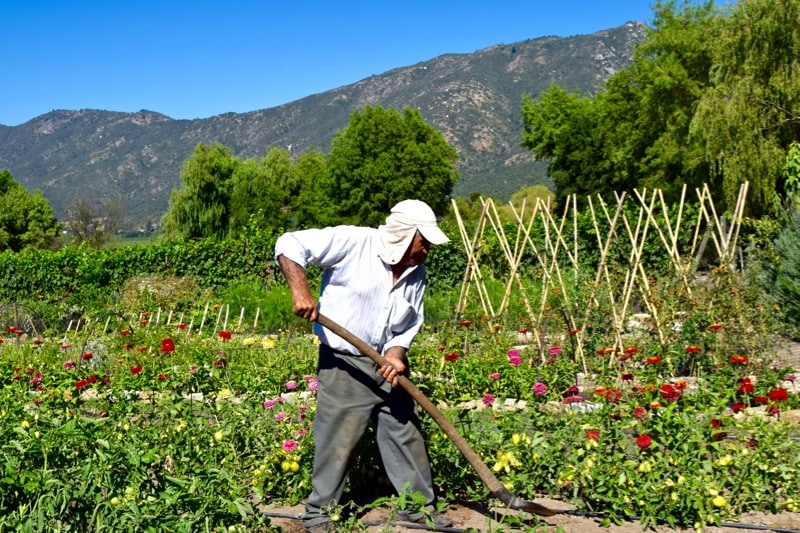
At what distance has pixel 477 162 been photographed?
139 metres

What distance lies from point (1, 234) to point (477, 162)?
349ft

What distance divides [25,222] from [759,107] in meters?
38.2

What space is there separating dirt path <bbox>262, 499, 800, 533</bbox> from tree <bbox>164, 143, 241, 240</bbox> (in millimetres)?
44204

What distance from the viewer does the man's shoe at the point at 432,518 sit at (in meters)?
3.79

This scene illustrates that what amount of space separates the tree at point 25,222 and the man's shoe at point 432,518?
42217mm

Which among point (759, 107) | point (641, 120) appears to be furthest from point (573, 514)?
point (641, 120)

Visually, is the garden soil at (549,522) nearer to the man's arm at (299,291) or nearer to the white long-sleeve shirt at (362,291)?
the white long-sleeve shirt at (362,291)

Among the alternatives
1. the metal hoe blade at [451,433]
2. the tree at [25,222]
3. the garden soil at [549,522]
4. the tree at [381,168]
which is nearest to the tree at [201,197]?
the tree at [25,222]

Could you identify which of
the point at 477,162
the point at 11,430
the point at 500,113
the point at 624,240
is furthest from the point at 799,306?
the point at 500,113

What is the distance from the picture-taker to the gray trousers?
12.3 feet

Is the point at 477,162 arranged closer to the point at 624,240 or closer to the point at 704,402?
the point at 624,240

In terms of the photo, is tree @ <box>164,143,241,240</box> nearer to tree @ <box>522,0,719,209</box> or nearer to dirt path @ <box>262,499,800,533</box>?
tree @ <box>522,0,719,209</box>

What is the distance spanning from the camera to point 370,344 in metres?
3.79

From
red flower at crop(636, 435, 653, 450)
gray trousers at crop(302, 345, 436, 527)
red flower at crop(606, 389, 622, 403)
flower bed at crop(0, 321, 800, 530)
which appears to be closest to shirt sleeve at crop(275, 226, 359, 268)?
gray trousers at crop(302, 345, 436, 527)
